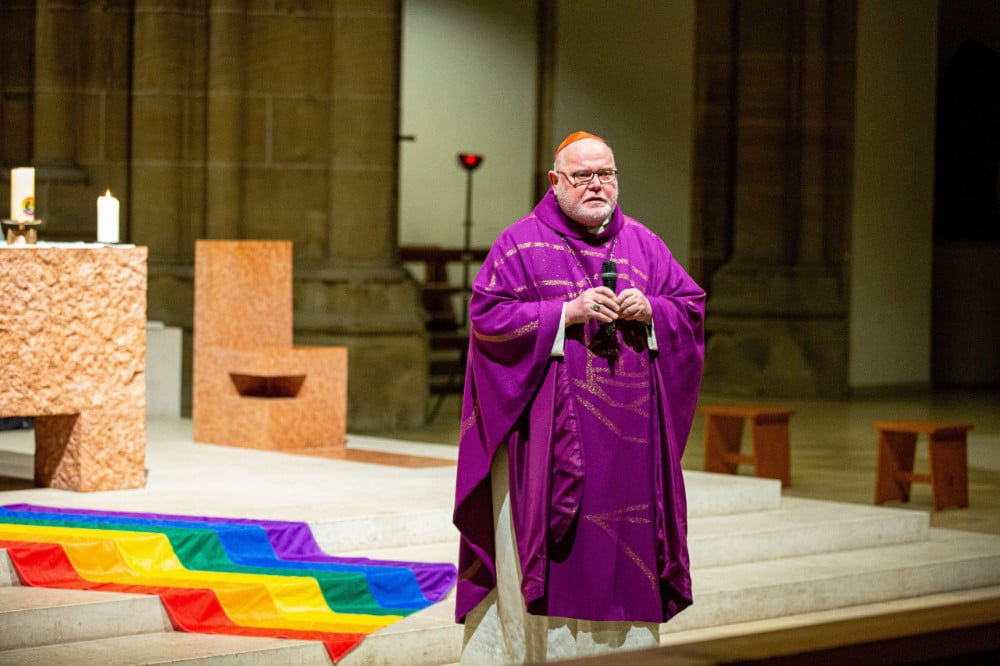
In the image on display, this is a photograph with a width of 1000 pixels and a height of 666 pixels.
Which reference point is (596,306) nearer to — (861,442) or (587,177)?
(587,177)

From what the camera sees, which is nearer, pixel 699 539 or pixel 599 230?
pixel 599 230

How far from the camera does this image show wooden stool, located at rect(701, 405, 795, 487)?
29.4 feet

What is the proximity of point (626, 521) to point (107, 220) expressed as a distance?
3.15m

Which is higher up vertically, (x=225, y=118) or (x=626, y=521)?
(x=225, y=118)

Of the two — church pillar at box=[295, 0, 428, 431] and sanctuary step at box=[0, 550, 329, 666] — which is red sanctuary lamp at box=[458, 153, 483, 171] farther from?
sanctuary step at box=[0, 550, 329, 666]

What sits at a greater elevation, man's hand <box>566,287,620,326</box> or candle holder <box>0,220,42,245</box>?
candle holder <box>0,220,42,245</box>

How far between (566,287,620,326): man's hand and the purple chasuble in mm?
72

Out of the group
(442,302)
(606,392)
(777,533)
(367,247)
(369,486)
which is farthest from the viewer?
(442,302)

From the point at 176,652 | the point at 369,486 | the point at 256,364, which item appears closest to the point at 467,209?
the point at 256,364

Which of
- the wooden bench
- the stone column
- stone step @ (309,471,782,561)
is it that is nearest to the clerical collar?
stone step @ (309,471,782,561)

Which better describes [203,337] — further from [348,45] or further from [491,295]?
[491,295]

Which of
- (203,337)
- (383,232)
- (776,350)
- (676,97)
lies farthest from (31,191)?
(676,97)

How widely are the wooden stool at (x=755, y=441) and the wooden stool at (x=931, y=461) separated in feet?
1.98

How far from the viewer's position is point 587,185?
4199 mm
